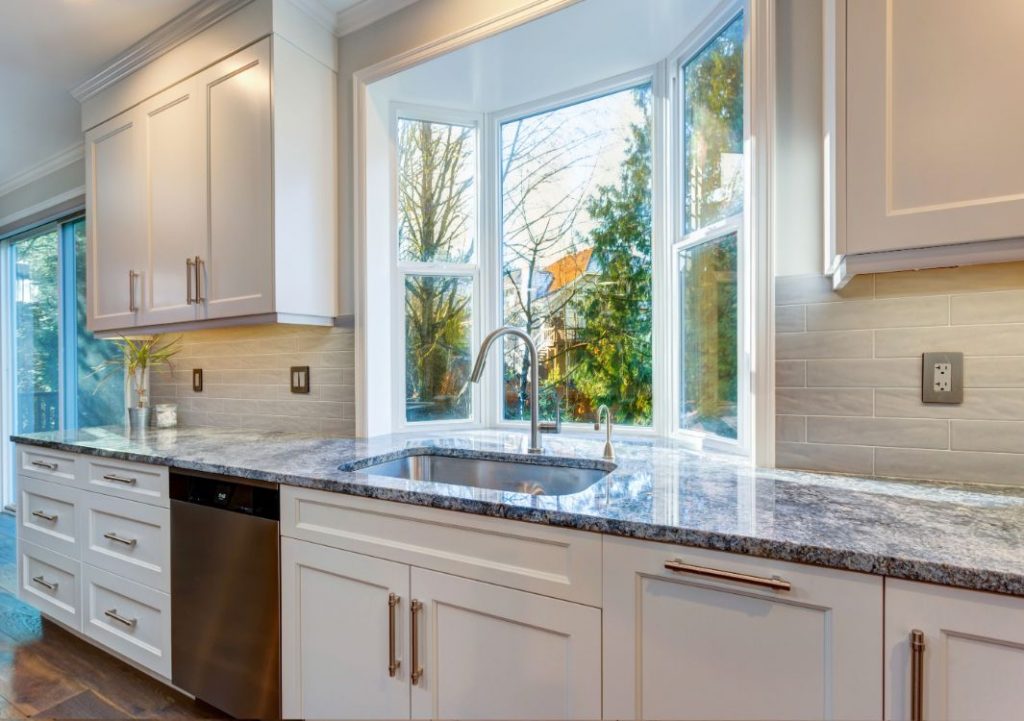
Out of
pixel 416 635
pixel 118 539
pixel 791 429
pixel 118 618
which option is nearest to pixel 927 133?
pixel 791 429

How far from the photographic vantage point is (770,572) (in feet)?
2.97

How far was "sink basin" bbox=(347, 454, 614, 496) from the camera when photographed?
5.38ft

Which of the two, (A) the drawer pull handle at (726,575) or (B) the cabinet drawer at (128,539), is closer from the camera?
(A) the drawer pull handle at (726,575)

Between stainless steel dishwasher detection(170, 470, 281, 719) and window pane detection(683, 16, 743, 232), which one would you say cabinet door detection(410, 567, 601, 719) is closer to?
stainless steel dishwasher detection(170, 470, 281, 719)

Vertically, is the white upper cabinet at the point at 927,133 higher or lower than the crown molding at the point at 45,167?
lower

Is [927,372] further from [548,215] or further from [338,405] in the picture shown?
[338,405]

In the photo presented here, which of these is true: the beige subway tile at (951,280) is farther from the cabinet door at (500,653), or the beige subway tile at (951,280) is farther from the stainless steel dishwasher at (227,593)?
the stainless steel dishwasher at (227,593)

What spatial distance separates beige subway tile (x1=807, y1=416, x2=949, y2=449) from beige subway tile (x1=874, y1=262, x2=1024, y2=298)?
12.5 inches

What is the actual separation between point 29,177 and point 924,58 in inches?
193

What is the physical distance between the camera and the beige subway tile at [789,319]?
1.40 meters

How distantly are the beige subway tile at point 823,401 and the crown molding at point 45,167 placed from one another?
4029 mm

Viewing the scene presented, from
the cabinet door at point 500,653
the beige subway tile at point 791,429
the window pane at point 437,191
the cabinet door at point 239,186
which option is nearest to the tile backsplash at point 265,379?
the cabinet door at point 239,186

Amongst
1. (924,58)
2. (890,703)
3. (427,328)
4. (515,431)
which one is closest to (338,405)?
(427,328)

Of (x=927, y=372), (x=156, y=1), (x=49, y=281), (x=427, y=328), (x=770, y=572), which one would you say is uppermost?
(x=156, y=1)
